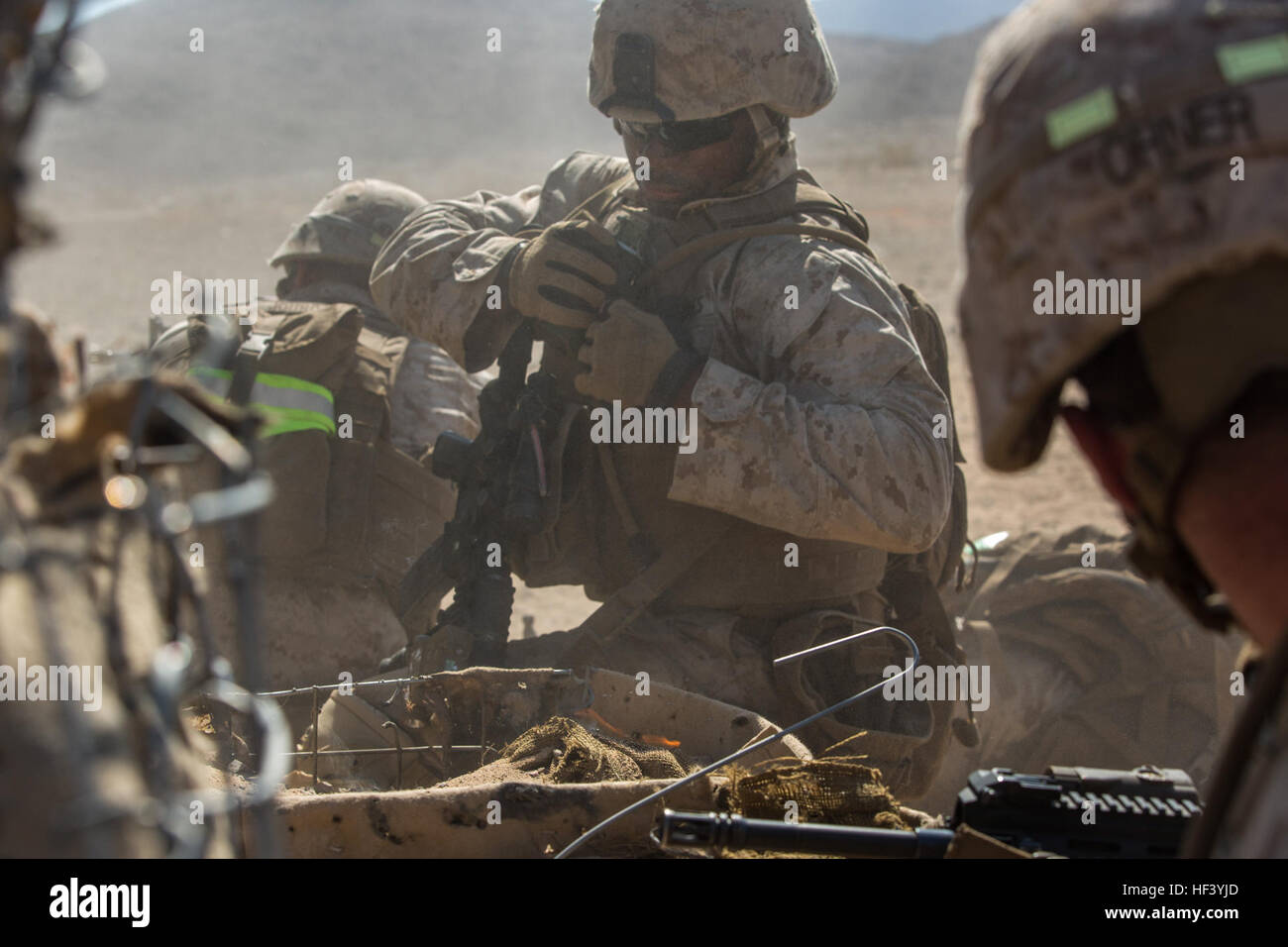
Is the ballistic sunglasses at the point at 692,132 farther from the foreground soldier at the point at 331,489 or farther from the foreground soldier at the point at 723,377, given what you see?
the foreground soldier at the point at 331,489

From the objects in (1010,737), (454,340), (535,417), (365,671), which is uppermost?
(454,340)

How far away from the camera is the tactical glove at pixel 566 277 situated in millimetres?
3814

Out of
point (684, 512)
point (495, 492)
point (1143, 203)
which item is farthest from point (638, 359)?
point (1143, 203)

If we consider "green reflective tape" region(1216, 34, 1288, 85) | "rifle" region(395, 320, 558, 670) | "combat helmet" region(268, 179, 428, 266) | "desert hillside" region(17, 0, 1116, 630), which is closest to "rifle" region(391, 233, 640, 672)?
"rifle" region(395, 320, 558, 670)

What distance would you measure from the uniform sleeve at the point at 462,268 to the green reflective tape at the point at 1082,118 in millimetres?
2875

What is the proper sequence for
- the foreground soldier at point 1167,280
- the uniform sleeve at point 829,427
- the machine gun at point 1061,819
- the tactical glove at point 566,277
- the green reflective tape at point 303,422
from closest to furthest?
the foreground soldier at point 1167,280 → the machine gun at point 1061,819 → the uniform sleeve at point 829,427 → the tactical glove at point 566,277 → the green reflective tape at point 303,422

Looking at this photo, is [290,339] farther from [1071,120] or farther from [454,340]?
[1071,120]

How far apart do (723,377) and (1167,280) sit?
2.31 m

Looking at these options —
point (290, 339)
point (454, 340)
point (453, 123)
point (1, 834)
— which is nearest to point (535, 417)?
point (454, 340)

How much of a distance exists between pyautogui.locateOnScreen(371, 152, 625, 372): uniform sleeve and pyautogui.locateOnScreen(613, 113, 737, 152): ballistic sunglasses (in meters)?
0.58

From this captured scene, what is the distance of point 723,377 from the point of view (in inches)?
143

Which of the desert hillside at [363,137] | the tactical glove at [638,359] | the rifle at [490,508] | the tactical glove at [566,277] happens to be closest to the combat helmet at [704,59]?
the tactical glove at [566,277]

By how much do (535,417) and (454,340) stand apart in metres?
0.52

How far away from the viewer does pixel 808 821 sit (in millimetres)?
2191
